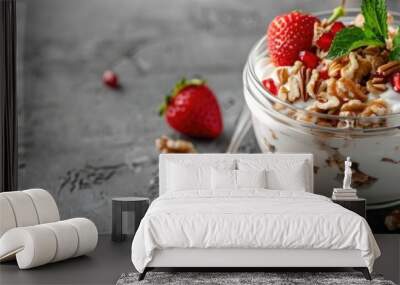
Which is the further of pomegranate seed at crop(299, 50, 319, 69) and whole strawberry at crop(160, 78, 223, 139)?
whole strawberry at crop(160, 78, 223, 139)

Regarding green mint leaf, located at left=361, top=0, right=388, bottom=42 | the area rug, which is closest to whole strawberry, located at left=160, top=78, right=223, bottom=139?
green mint leaf, located at left=361, top=0, right=388, bottom=42

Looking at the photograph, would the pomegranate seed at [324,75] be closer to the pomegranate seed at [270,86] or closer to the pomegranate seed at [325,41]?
the pomegranate seed at [325,41]

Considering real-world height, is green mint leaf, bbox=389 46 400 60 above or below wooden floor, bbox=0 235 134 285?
above

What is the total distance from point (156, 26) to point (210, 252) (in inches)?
94.4

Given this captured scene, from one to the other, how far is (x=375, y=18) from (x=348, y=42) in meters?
0.23

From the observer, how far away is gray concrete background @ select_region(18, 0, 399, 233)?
5.65 meters

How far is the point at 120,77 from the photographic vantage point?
18.6ft

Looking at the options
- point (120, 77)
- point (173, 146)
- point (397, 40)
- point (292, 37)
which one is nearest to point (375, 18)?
point (397, 40)

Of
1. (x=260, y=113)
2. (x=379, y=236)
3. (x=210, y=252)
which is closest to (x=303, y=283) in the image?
(x=210, y=252)

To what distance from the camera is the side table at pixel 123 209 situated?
5.18 m

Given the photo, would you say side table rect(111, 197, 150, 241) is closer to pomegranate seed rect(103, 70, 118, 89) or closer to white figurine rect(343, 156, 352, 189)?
pomegranate seed rect(103, 70, 118, 89)

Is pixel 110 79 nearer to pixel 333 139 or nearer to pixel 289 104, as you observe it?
pixel 289 104

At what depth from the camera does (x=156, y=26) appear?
567 cm

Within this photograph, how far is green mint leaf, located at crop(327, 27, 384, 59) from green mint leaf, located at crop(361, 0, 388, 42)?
4 cm
